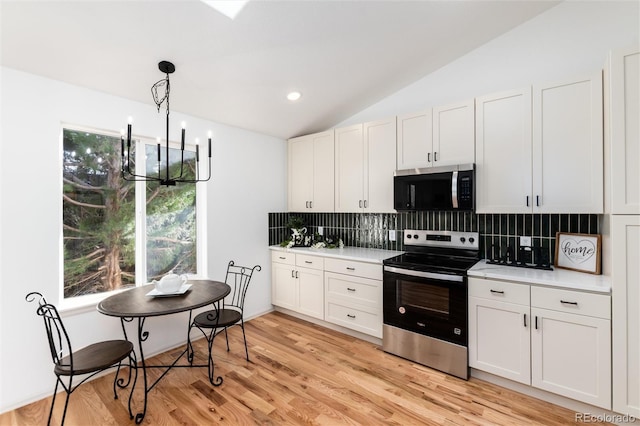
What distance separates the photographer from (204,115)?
3180mm

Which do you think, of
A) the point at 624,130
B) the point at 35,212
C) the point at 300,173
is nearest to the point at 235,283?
the point at 300,173

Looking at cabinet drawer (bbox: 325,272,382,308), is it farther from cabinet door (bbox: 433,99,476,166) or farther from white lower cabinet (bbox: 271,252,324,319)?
cabinet door (bbox: 433,99,476,166)

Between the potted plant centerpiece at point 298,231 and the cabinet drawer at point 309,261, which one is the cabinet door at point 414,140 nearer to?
the cabinet drawer at point 309,261

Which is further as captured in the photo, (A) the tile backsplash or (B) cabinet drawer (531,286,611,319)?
(A) the tile backsplash

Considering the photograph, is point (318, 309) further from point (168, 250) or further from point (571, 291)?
point (571, 291)

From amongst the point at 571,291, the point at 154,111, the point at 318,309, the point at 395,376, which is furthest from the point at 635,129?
the point at 154,111

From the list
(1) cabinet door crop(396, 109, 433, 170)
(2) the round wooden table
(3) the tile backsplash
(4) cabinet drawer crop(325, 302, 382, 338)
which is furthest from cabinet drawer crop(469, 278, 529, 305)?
(2) the round wooden table

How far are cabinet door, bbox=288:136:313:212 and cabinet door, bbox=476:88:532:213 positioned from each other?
2.03m

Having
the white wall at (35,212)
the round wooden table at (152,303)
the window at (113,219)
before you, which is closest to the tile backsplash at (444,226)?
the window at (113,219)

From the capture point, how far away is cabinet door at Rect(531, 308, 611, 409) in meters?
1.89

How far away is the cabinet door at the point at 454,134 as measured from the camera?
2.67 metres

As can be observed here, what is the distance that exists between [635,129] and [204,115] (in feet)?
11.6

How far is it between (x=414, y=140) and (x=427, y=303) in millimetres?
1602

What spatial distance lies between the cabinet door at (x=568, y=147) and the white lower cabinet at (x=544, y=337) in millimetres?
712
